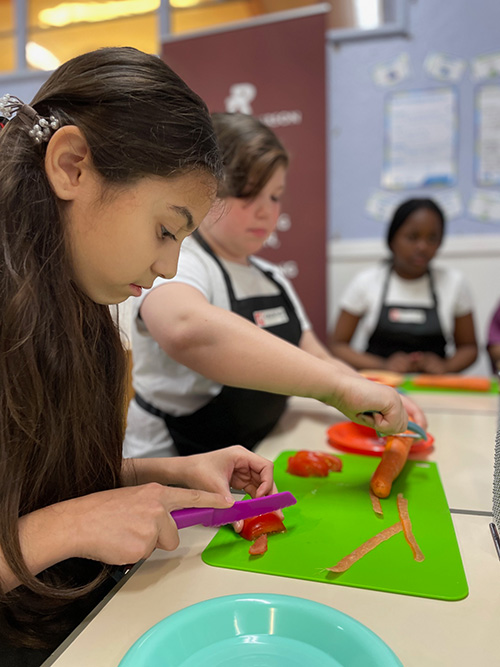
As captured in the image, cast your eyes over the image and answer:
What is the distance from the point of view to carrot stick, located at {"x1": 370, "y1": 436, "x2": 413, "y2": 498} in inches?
29.1

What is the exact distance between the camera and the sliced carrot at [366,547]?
1.83 ft

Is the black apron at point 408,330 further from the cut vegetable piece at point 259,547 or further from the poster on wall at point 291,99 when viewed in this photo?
the cut vegetable piece at point 259,547

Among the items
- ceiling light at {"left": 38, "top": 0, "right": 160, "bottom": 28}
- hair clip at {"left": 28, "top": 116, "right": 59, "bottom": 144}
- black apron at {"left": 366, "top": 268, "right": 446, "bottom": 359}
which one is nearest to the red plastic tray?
hair clip at {"left": 28, "top": 116, "right": 59, "bottom": 144}

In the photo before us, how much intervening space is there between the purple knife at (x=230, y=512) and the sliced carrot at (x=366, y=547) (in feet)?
0.33

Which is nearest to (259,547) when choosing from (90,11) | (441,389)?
(441,389)

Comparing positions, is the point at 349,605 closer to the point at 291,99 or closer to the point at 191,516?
the point at 191,516

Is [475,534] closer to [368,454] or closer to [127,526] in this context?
[368,454]

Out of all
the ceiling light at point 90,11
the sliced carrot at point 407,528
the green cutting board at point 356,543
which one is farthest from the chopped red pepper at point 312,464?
the ceiling light at point 90,11

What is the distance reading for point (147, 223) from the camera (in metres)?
0.59

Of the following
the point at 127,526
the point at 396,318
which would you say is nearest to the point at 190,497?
the point at 127,526

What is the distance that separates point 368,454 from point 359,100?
217 centimetres

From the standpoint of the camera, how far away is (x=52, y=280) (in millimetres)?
571

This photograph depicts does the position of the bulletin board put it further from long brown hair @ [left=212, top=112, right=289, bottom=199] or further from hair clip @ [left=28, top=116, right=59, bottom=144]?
hair clip @ [left=28, top=116, right=59, bottom=144]

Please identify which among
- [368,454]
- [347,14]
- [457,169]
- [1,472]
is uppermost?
[347,14]
